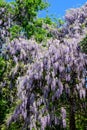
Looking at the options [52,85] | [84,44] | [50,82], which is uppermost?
[84,44]

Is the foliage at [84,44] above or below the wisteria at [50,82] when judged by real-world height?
above

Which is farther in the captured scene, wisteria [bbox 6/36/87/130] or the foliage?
wisteria [bbox 6/36/87/130]

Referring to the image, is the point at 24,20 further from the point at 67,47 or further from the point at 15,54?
the point at 67,47

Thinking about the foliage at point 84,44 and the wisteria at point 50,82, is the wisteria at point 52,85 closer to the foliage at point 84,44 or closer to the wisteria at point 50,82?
the wisteria at point 50,82

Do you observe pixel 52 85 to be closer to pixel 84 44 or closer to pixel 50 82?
pixel 50 82

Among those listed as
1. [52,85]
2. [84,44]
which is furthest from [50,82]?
[84,44]

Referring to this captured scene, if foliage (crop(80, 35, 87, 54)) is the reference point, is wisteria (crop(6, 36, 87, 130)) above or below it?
below

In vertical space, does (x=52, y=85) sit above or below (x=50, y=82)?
below

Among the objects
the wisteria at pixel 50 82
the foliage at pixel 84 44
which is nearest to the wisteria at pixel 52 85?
the wisteria at pixel 50 82

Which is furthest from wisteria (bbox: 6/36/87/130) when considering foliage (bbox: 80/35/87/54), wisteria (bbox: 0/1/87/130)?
foliage (bbox: 80/35/87/54)

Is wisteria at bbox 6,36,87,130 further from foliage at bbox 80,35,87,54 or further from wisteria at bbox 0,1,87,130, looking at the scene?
foliage at bbox 80,35,87,54

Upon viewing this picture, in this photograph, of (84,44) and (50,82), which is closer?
(84,44)

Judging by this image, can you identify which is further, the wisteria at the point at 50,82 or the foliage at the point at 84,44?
the wisteria at the point at 50,82

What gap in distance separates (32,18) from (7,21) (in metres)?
2.09
